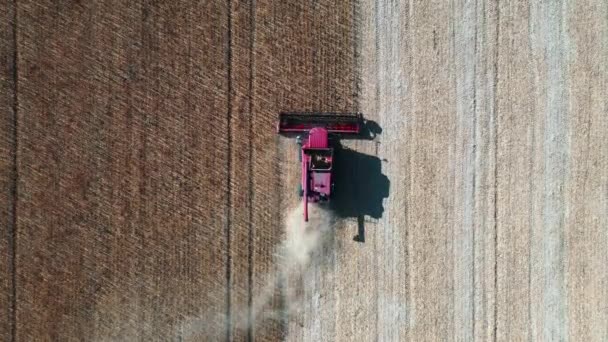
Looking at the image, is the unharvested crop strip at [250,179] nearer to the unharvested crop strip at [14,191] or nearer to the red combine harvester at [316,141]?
the red combine harvester at [316,141]

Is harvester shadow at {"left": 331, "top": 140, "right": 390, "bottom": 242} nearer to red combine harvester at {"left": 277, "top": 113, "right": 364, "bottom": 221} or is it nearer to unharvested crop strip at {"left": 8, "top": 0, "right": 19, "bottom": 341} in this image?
red combine harvester at {"left": 277, "top": 113, "right": 364, "bottom": 221}

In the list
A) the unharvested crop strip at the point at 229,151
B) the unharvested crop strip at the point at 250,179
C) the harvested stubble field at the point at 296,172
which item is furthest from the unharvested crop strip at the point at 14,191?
the unharvested crop strip at the point at 250,179

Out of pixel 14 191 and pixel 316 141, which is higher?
pixel 316 141

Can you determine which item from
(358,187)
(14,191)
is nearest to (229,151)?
(358,187)

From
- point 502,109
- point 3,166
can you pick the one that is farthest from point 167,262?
point 502,109

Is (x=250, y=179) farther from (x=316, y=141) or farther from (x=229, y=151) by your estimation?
(x=316, y=141)
